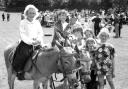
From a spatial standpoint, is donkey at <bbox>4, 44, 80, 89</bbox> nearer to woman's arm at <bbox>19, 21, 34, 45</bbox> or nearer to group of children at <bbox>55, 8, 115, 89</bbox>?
woman's arm at <bbox>19, 21, 34, 45</bbox>

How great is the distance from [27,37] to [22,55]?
1.36 feet

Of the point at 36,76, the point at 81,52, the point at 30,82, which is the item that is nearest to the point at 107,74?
the point at 81,52

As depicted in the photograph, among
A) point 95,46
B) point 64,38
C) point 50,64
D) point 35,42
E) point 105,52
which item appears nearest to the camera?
point 50,64

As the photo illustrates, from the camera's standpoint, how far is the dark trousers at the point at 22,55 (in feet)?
23.6

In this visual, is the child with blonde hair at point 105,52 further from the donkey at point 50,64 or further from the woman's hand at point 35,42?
the woman's hand at point 35,42

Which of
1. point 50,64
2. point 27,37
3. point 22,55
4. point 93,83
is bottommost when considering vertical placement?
point 93,83

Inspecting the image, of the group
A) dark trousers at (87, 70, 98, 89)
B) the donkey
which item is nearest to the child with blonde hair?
dark trousers at (87, 70, 98, 89)

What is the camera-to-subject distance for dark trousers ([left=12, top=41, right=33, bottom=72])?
23.6ft

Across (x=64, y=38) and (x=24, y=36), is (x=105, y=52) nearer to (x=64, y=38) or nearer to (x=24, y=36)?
(x=64, y=38)

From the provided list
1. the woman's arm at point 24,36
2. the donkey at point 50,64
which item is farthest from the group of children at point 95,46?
the woman's arm at point 24,36

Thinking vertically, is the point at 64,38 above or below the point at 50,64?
above

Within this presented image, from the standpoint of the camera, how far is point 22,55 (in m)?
7.23

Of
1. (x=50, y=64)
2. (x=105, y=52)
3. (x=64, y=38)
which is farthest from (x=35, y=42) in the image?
(x=105, y=52)

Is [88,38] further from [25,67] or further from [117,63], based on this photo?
[117,63]
